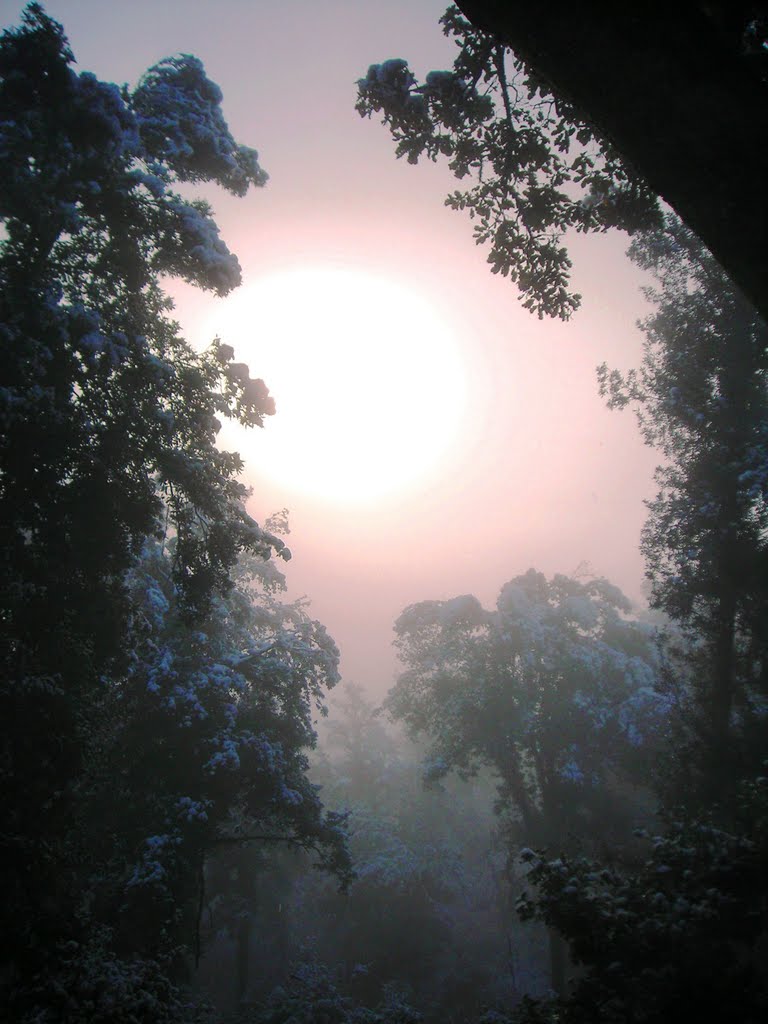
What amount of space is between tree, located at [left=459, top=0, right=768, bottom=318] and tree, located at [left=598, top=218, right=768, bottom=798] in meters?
12.4

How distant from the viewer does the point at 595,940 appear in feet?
15.1

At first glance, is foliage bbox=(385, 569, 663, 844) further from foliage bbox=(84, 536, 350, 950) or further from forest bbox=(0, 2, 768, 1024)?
foliage bbox=(84, 536, 350, 950)

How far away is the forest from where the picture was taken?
4605 mm

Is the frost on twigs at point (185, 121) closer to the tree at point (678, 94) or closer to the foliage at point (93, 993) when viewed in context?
the tree at point (678, 94)

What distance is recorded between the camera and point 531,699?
21.1m

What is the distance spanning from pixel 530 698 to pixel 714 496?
40.0 ft

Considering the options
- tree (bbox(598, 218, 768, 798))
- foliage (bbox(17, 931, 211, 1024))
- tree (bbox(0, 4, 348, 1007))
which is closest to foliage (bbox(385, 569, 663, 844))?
tree (bbox(598, 218, 768, 798))

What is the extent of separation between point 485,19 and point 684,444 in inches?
582

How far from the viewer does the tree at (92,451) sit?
279 inches

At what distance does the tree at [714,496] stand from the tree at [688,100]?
12.4 metres

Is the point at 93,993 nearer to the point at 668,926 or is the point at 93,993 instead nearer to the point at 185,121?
A: the point at 668,926

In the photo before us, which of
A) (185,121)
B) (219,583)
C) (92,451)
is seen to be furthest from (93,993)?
(185,121)

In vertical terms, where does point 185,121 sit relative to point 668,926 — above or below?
above

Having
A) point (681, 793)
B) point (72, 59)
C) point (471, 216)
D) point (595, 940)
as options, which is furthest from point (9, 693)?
point (681, 793)
